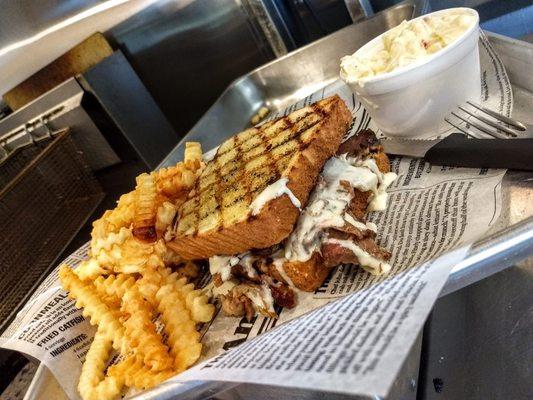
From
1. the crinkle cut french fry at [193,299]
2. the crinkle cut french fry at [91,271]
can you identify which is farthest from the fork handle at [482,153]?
the crinkle cut french fry at [91,271]

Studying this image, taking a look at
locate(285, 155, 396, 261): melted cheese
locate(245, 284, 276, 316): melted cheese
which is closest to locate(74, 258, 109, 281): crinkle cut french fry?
locate(245, 284, 276, 316): melted cheese

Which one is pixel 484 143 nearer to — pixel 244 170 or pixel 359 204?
pixel 359 204

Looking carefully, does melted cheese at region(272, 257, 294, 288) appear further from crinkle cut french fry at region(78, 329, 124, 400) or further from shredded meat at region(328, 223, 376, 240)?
crinkle cut french fry at region(78, 329, 124, 400)

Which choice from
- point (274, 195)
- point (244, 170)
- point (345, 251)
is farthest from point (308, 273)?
point (244, 170)

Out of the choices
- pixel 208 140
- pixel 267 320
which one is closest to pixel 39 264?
pixel 208 140

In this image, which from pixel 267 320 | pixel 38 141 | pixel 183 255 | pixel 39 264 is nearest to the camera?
pixel 267 320

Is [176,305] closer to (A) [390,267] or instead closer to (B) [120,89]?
(A) [390,267]
